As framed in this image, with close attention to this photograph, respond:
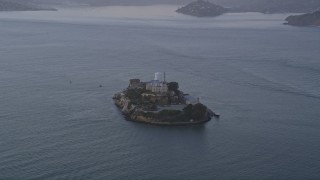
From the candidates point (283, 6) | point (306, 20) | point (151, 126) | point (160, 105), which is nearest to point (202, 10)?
point (283, 6)

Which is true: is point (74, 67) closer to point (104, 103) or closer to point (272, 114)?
point (104, 103)

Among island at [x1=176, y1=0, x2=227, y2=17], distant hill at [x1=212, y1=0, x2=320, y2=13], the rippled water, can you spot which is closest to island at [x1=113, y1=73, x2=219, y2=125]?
the rippled water

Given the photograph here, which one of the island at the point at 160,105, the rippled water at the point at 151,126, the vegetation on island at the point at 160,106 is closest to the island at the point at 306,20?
the rippled water at the point at 151,126

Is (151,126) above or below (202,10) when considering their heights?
below

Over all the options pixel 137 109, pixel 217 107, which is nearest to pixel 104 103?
pixel 137 109

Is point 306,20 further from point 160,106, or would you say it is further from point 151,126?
point 151,126
